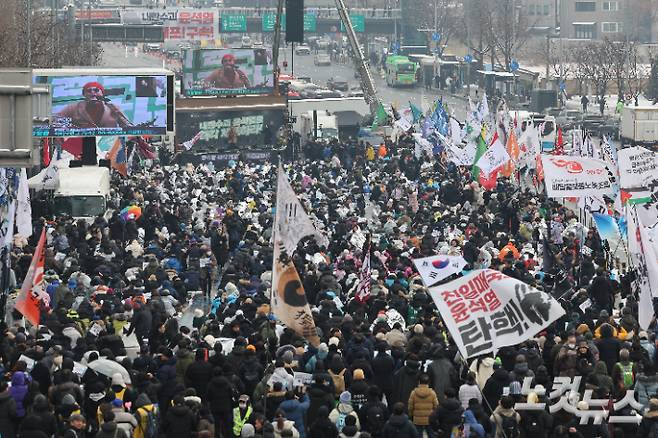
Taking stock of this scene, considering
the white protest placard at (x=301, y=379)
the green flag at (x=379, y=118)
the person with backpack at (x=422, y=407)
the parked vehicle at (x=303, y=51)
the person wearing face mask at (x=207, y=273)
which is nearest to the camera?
the person with backpack at (x=422, y=407)

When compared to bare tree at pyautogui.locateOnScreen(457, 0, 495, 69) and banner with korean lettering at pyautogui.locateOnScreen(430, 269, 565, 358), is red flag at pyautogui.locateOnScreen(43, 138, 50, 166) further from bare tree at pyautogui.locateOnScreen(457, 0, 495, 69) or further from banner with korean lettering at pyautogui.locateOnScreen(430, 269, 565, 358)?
bare tree at pyautogui.locateOnScreen(457, 0, 495, 69)

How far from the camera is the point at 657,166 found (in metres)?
28.0

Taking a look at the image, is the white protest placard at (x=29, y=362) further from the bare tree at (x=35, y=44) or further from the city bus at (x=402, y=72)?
the city bus at (x=402, y=72)

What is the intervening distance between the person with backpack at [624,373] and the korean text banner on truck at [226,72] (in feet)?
128

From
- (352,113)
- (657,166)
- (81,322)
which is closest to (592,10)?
(352,113)

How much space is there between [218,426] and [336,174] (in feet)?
91.8

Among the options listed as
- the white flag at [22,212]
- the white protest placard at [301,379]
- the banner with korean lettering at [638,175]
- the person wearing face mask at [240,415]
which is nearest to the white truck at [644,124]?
the banner with korean lettering at [638,175]

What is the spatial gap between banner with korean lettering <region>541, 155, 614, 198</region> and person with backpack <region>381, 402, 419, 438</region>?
1333cm

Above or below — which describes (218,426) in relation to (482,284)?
below

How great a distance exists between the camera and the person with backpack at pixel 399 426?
15.9 meters

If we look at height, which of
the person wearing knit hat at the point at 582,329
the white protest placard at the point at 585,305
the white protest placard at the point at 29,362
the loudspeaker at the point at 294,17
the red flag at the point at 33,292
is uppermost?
the loudspeaker at the point at 294,17

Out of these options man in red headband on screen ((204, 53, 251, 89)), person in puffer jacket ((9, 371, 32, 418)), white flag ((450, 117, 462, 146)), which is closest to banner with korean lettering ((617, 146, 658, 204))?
person in puffer jacket ((9, 371, 32, 418))

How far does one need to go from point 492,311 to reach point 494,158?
19313 millimetres

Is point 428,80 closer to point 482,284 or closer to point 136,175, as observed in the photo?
point 136,175
